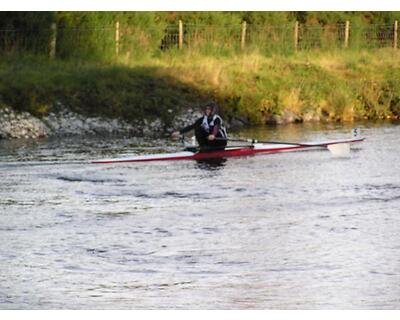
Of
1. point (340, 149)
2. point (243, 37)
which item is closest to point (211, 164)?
point (340, 149)

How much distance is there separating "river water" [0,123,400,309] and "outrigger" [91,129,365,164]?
195 mm

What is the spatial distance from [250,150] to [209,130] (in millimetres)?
1278

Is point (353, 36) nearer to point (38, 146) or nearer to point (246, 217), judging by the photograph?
point (38, 146)

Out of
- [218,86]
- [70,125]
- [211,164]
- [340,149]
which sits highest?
[218,86]

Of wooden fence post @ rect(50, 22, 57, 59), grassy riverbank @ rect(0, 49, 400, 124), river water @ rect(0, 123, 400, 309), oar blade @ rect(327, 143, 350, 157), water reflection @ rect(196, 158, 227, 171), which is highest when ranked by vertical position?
wooden fence post @ rect(50, 22, 57, 59)

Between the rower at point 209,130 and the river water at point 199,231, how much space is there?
1.42 ft

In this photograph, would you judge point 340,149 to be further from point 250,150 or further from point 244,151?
point 244,151

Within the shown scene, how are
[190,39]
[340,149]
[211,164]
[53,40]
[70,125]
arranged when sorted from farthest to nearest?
[190,39] < [53,40] < [70,125] < [340,149] < [211,164]

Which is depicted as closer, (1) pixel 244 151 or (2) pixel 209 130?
(2) pixel 209 130

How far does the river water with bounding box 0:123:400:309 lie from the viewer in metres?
12.7

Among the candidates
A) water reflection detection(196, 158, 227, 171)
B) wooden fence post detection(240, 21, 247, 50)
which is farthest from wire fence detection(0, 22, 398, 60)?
water reflection detection(196, 158, 227, 171)

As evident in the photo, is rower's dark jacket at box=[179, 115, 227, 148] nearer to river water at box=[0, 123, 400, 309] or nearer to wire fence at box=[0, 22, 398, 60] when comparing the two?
river water at box=[0, 123, 400, 309]

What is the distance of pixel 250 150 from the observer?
22547 millimetres
